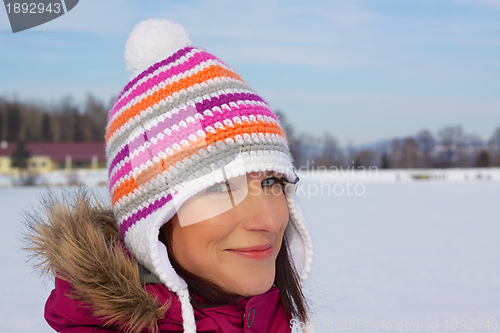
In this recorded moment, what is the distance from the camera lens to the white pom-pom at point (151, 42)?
1.39m

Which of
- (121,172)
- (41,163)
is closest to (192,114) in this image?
(121,172)

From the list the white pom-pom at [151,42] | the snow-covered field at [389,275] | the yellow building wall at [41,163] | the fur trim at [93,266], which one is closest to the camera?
the fur trim at [93,266]

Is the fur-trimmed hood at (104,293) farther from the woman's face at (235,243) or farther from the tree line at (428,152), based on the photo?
the tree line at (428,152)

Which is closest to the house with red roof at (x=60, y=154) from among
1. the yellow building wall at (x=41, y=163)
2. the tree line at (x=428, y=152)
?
the yellow building wall at (x=41, y=163)

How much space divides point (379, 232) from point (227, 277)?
5107 millimetres

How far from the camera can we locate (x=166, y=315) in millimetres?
1142

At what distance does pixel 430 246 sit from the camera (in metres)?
4.92

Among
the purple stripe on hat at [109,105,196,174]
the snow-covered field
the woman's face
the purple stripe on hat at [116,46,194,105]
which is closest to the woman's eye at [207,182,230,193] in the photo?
the woman's face

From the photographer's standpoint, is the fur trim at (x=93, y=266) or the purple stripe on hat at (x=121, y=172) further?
the purple stripe on hat at (x=121, y=172)

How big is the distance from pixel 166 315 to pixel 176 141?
20.3 inches

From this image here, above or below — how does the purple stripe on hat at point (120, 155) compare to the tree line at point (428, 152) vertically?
above

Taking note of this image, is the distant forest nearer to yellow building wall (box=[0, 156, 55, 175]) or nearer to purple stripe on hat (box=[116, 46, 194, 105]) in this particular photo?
yellow building wall (box=[0, 156, 55, 175])

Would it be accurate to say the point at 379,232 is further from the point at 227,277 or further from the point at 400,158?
the point at 400,158

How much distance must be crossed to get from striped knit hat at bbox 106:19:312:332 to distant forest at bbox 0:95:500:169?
22.2 m
